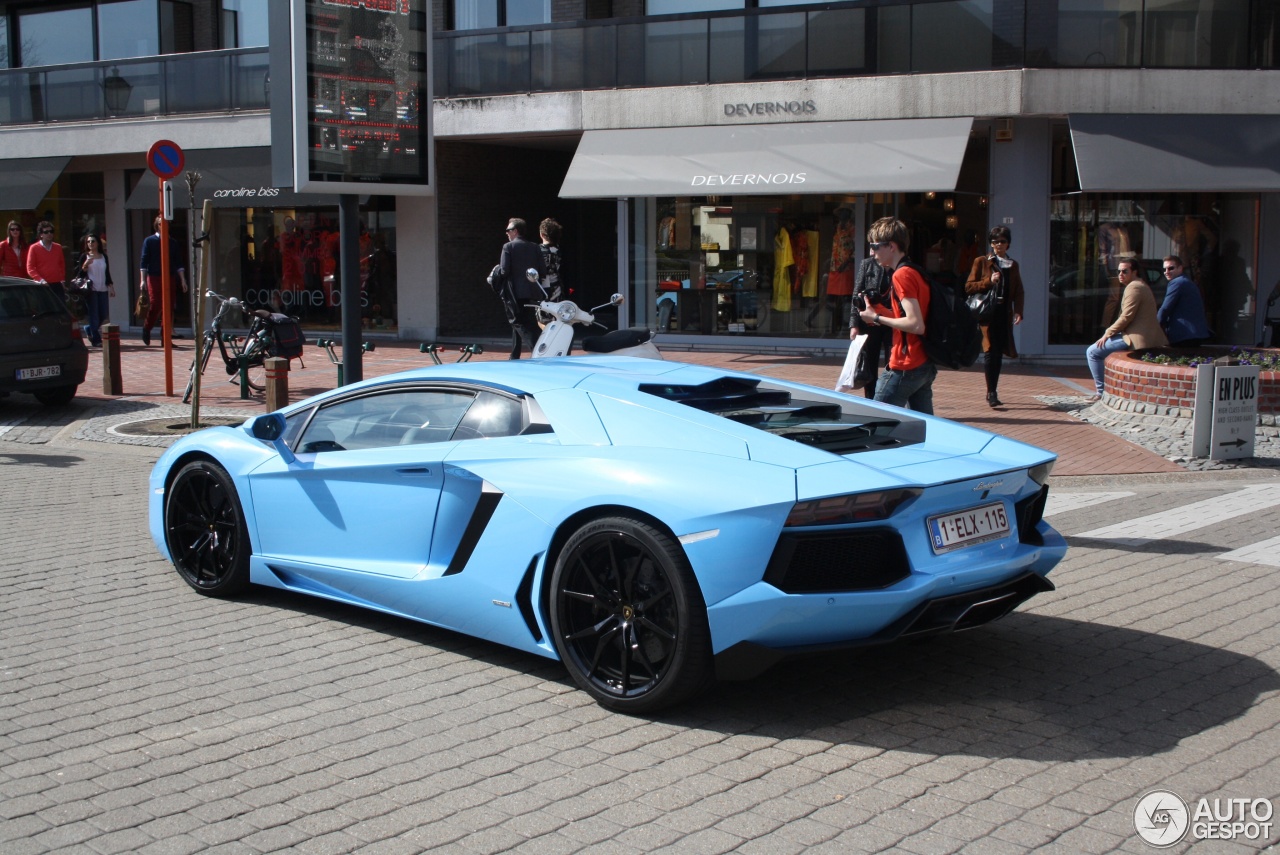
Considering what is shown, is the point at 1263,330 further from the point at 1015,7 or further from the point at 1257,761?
the point at 1257,761

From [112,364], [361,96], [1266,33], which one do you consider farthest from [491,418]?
[1266,33]

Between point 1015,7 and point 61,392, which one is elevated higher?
point 1015,7

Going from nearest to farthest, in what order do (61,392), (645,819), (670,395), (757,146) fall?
(645,819) < (670,395) < (61,392) < (757,146)

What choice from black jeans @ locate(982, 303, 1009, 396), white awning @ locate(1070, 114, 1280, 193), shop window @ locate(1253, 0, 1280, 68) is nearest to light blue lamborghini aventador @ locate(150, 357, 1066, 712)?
black jeans @ locate(982, 303, 1009, 396)

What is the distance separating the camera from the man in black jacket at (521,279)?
13609 mm

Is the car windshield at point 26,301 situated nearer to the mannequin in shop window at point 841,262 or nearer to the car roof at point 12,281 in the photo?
the car roof at point 12,281

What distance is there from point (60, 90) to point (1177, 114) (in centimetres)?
2093

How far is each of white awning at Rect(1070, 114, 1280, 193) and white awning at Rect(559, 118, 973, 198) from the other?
1.76m

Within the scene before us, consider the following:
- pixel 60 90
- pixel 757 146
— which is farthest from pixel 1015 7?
pixel 60 90

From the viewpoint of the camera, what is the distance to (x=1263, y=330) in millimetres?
18781

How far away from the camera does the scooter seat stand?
390 inches

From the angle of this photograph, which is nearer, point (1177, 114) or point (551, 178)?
point (1177, 114)

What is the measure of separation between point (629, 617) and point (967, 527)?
1.31 m

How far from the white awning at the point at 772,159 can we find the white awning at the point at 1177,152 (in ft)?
5.76
